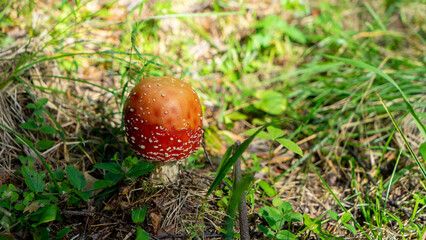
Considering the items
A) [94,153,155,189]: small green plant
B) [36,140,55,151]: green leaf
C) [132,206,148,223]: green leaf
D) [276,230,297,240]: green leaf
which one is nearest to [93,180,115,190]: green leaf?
[94,153,155,189]: small green plant

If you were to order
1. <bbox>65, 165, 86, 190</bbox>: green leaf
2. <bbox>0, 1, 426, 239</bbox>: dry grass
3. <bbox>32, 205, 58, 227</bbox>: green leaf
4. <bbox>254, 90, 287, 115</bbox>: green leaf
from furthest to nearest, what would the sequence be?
<bbox>254, 90, 287, 115</bbox>: green leaf, <bbox>0, 1, 426, 239</bbox>: dry grass, <bbox>65, 165, 86, 190</bbox>: green leaf, <bbox>32, 205, 58, 227</bbox>: green leaf

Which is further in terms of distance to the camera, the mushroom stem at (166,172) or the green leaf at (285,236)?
the mushroom stem at (166,172)

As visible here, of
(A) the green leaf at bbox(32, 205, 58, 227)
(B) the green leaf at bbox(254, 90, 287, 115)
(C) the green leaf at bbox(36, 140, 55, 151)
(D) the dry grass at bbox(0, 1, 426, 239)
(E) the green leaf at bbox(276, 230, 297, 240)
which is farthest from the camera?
(B) the green leaf at bbox(254, 90, 287, 115)

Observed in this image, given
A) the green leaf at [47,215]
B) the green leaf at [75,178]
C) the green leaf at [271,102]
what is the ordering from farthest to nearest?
the green leaf at [271,102]
the green leaf at [75,178]
the green leaf at [47,215]

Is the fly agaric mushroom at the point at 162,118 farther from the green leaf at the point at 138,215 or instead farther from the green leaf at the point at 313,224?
the green leaf at the point at 313,224

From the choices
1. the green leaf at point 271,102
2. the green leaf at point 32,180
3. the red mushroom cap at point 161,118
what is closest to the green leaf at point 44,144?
the green leaf at point 32,180

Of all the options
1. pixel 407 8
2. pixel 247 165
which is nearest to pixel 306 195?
pixel 247 165

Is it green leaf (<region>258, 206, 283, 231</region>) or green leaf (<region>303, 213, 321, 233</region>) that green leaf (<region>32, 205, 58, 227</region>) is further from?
green leaf (<region>303, 213, 321, 233</region>)
